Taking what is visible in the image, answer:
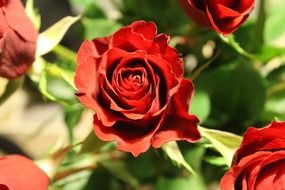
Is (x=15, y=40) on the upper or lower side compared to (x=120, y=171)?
upper

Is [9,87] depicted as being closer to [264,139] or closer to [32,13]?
[32,13]

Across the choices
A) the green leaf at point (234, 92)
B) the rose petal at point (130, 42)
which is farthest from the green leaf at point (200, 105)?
the rose petal at point (130, 42)

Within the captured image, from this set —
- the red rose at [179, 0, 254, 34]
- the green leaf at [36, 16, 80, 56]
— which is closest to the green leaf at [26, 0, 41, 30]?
the green leaf at [36, 16, 80, 56]

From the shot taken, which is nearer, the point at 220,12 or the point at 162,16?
the point at 220,12

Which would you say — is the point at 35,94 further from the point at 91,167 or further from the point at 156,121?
the point at 156,121

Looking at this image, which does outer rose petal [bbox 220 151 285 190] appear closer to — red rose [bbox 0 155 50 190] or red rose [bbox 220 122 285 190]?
red rose [bbox 220 122 285 190]

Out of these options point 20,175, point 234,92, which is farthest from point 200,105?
point 20,175
